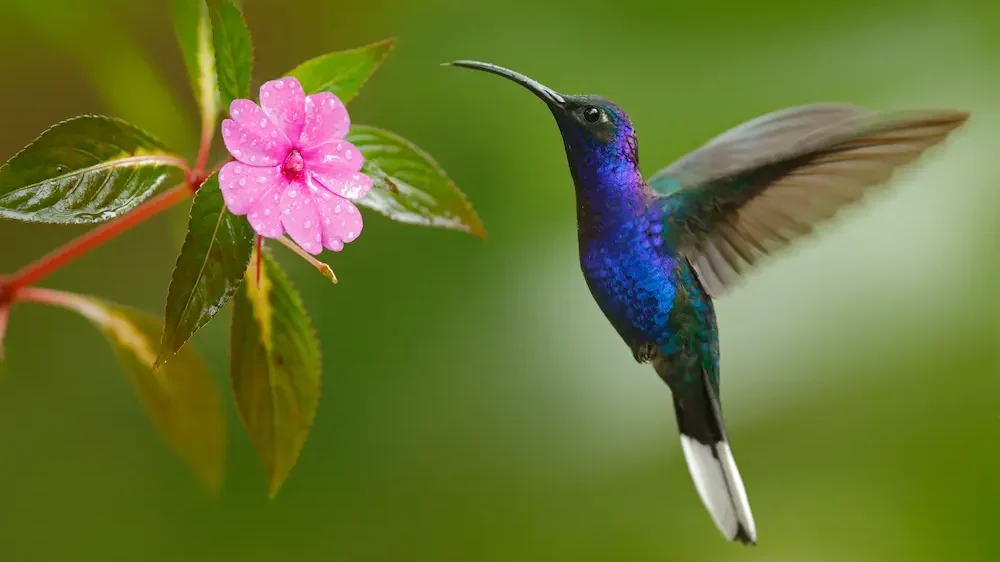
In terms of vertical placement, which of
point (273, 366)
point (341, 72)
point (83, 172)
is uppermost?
point (341, 72)

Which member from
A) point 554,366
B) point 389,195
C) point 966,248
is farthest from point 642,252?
point 966,248

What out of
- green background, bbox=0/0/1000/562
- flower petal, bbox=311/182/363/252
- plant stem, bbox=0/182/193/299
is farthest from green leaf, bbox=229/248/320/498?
green background, bbox=0/0/1000/562

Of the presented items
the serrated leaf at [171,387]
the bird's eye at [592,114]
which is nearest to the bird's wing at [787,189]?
the bird's eye at [592,114]

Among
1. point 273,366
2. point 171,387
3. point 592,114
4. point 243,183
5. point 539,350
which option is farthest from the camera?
point 539,350

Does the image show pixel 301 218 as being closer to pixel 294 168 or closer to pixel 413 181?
pixel 294 168

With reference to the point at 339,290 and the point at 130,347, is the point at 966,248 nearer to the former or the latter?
the point at 339,290

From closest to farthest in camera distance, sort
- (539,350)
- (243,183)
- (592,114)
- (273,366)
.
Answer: (243,183)
(592,114)
(273,366)
(539,350)

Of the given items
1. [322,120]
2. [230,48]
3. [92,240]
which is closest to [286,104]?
[322,120]

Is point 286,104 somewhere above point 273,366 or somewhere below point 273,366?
above
